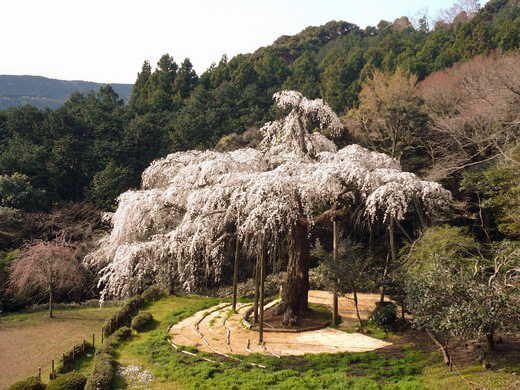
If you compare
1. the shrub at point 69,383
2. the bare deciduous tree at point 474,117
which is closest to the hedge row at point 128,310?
the shrub at point 69,383

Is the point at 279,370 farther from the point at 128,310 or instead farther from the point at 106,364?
the point at 128,310

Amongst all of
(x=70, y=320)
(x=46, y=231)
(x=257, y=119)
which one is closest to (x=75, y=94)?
(x=257, y=119)

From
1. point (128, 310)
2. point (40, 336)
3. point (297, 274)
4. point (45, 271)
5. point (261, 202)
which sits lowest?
point (40, 336)

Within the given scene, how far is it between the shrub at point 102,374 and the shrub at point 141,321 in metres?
2.91

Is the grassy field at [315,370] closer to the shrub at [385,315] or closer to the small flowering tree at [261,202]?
the shrub at [385,315]

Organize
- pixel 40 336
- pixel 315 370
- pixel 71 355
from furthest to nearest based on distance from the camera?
1. pixel 40 336
2. pixel 71 355
3. pixel 315 370

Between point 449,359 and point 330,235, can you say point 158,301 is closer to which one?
point 330,235

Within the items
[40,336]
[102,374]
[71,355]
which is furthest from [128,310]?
[102,374]

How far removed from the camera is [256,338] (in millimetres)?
14109

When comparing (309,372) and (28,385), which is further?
(309,372)

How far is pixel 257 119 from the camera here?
133ft

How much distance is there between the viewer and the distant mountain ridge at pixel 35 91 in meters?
133

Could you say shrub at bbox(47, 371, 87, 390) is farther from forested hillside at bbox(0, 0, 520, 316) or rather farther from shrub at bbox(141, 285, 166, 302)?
forested hillside at bbox(0, 0, 520, 316)

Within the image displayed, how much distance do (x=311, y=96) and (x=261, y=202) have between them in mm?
31808
